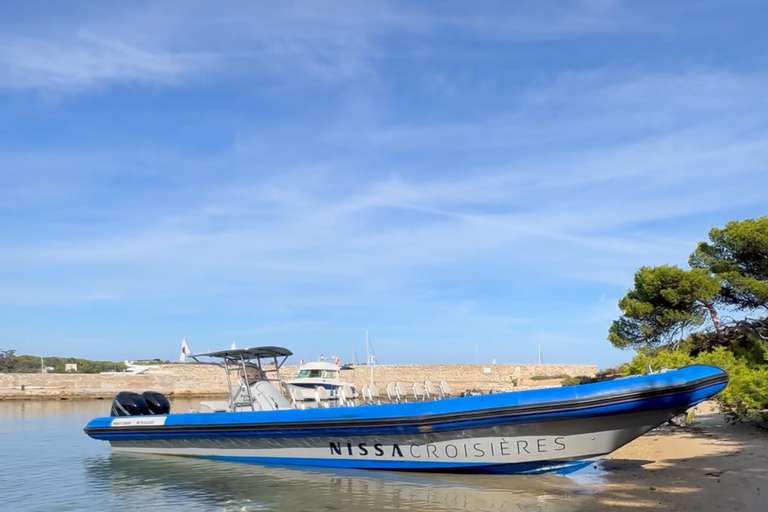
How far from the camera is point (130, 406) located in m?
13.9

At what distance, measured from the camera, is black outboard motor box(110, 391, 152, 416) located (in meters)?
13.9

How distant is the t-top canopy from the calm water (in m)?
1.96

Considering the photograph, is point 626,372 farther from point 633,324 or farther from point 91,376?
point 91,376

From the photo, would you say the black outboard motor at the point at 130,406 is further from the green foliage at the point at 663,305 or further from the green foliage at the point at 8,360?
the green foliage at the point at 8,360

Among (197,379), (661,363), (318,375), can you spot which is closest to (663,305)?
(661,363)

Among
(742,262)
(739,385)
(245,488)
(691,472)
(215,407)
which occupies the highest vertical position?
(742,262)

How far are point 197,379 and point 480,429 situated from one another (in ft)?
96.7

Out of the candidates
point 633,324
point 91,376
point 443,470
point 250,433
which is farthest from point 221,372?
point 443,470

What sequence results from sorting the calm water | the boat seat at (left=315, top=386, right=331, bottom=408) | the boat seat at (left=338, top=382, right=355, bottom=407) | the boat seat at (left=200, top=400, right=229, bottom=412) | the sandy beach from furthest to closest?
the boat seat at (left=200, top=400, right=229, bottom=412)
the boat seat at (left=315, top=386, right=331, bottom=408)
the boat seat at (left=338, top=382, right=355, bottom=407)
the calm water
the sandy beach

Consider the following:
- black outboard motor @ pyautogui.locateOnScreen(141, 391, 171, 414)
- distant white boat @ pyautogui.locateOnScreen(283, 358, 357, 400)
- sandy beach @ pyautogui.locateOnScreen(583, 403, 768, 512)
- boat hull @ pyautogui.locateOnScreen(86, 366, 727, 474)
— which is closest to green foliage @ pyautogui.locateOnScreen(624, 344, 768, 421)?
sandy beach @ pyautogui.locateOnScreen(583, 403, 768, 512)

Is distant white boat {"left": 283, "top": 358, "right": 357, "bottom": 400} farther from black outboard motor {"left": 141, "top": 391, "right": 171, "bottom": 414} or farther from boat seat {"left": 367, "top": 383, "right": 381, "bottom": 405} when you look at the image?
boat seat {"left": 367, "top": 383, "right": 381, "bottom": 405}

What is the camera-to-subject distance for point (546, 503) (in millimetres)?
8227

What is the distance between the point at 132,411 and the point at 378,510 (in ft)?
25.0

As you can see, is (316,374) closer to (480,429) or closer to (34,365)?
(480,429)
